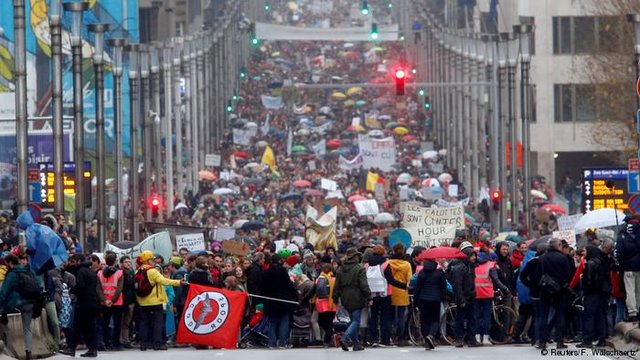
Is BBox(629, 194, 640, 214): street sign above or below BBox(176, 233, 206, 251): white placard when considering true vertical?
above

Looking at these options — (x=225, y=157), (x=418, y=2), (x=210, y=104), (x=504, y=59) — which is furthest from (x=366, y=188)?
(x=418, y=2)

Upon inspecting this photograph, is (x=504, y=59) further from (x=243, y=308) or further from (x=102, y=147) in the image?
(x=243, y=308)

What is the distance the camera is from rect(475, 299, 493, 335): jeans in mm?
31953

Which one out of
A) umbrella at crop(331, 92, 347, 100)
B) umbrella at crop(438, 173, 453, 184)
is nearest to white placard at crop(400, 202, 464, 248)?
umbrella at crop(438, 173, 453, 184)

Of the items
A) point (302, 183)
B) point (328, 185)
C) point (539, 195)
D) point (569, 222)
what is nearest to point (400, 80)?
point (328, 185)

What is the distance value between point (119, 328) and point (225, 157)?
Result: 6525 cm

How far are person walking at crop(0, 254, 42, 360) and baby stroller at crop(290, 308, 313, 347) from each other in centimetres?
623

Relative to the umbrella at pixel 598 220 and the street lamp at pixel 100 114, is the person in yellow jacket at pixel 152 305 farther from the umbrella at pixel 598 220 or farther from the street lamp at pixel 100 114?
the street lamp at pixel 100 114

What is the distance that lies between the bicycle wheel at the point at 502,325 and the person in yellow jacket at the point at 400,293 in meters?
1.30

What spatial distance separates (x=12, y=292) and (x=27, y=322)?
0.55 m

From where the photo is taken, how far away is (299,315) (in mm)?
33750

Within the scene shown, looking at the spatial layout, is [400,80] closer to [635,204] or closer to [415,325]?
[635,204]

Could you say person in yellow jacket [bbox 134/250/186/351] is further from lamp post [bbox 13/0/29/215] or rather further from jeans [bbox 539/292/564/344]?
lamp post [bbox 13/0/29/215]

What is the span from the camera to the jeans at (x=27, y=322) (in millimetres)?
28375
